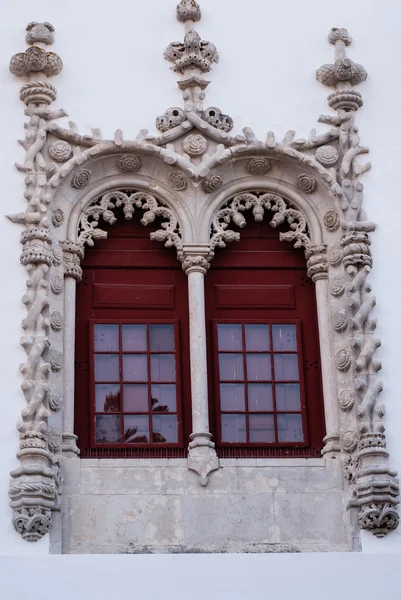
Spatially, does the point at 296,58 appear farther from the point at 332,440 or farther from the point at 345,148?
the point at 332,440

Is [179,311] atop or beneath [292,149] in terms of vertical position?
beneath

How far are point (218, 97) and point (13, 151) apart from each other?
74.7 inches

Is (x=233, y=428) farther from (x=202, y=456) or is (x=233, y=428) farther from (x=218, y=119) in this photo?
(x=218, y=119)

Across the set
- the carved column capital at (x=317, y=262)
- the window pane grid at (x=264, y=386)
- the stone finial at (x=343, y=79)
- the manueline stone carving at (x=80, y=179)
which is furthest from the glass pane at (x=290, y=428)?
the stone finial at (x=343, y=79)

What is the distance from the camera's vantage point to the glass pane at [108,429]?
14.0m

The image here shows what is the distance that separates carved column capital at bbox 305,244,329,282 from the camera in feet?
47.8

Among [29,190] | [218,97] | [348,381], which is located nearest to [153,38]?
[218,97]

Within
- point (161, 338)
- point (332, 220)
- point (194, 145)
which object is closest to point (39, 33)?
point (194, 145)

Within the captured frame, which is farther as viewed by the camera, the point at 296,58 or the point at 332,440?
the point at 296,58

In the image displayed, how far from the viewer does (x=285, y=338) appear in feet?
47.6

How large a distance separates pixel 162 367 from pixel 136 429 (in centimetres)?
60

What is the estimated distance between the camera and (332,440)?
14.0 m

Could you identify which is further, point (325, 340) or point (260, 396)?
point (325, 340)

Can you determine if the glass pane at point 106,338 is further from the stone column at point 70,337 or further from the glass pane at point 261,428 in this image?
the glass pane at point 261,428
